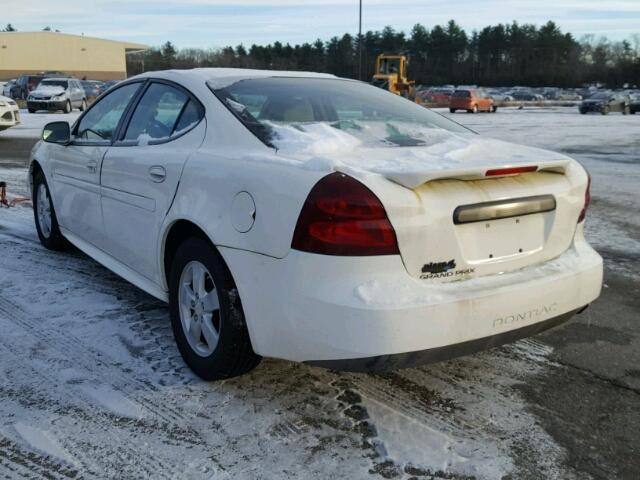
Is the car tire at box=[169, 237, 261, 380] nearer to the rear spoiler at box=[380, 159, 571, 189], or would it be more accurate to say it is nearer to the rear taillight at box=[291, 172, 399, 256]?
the rear taillight at box=[291, 172, 399, 256]

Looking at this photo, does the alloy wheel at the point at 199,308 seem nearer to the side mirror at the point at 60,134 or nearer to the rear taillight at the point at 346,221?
the rear taillight at the point at 346,221

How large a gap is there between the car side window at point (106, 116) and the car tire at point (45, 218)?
0.88 metres

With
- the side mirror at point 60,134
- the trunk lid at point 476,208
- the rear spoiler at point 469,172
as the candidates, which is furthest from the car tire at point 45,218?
the rear spoiler at point 469,172

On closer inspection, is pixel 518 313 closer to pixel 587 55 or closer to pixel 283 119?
pixel 283 119

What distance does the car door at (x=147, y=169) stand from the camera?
3395 mm

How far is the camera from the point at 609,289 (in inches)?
191

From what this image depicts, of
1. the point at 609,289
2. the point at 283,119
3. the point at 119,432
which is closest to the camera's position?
the point at 119,432

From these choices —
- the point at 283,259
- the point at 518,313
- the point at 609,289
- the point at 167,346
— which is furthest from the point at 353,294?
the point at 609,289

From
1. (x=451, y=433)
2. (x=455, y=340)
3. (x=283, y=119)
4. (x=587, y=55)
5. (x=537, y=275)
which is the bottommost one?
(x=451, y=433)

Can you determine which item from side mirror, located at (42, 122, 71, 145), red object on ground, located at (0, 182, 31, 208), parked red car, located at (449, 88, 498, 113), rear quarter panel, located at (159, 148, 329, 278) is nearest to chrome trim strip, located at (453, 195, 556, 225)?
rear quarter panel, located at (159, 148, 329, 278)

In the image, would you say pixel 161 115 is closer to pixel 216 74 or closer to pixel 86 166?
pixel 216 74

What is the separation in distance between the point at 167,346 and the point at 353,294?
155 centimetres

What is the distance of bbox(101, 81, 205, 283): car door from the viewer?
3395mm

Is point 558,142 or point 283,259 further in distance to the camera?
point 558,142
